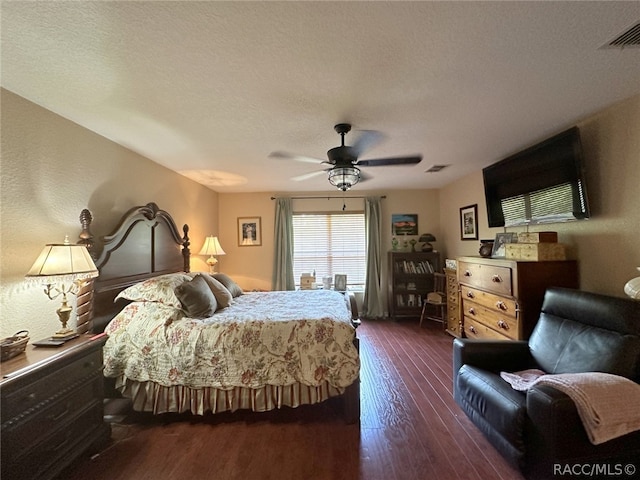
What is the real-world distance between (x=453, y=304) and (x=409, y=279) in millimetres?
990

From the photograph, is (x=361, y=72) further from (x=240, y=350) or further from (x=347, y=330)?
(x=240, y=350)

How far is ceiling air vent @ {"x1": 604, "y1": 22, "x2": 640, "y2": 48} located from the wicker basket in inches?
146

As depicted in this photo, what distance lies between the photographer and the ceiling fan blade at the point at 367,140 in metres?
2.52

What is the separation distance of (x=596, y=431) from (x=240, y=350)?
2.17 m

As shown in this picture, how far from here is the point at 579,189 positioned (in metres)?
2.31

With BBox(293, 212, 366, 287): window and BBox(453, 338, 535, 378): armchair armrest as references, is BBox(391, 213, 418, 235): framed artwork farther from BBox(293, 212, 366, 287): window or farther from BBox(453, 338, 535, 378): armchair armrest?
BBox(453, 338, 535, 378): armchair armrest

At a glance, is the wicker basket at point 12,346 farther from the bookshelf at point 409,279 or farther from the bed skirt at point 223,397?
the bookshelf at point 409,279

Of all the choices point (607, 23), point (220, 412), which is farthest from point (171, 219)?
point (607, 23)

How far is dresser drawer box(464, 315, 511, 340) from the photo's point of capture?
2856 mm

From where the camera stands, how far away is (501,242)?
3246 mm

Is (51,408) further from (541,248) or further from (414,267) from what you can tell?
(414,267)

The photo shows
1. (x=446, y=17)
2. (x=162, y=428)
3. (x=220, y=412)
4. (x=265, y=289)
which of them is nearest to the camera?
(x=446, y=17)

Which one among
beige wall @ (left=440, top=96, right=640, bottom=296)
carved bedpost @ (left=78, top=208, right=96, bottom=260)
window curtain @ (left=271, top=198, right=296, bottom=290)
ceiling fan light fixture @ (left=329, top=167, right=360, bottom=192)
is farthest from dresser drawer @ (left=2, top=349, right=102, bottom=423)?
beige wall @ (left=440, top=96, right=640, bottom=296)

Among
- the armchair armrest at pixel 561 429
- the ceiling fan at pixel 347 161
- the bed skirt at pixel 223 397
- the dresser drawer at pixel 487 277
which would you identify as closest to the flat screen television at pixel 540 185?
the dresser drawer at pixel 487 277
